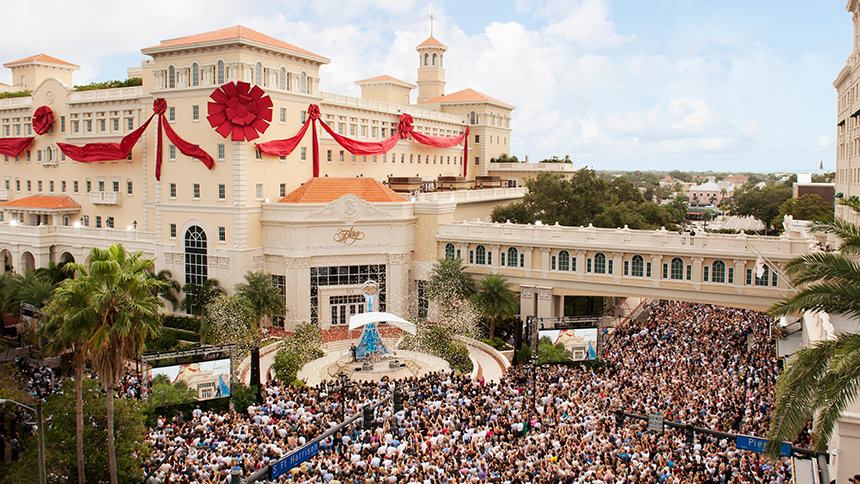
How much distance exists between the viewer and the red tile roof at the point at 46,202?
60250mm

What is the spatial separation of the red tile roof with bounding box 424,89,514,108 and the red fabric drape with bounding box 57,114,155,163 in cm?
4145

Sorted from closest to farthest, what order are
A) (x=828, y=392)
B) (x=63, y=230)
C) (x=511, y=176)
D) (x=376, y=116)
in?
1. (x=828, y=392)
2. (x=63, y=230)
3. (x=376, y=116)
4. (x=511, y=176)

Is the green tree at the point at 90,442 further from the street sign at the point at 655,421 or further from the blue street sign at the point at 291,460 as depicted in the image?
the street sign at the point at 655,421

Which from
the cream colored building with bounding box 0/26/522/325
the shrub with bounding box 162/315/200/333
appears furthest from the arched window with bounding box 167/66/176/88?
the shrub with bounding box 162/315/200/333

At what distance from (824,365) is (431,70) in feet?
262

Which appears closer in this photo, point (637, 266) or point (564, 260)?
point (637, 266)

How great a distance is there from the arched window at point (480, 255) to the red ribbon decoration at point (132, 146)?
18681 mm

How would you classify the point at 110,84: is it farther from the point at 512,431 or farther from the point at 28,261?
the point at 512,431

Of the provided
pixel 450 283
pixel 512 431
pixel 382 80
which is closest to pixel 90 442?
pixel 512 431

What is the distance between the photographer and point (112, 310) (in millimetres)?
22281

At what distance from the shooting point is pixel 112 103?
57.3 m

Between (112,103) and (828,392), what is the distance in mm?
55179

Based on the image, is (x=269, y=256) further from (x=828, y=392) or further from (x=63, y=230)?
(x=828, y=392)

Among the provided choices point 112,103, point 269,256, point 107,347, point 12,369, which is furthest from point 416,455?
point 112,103
